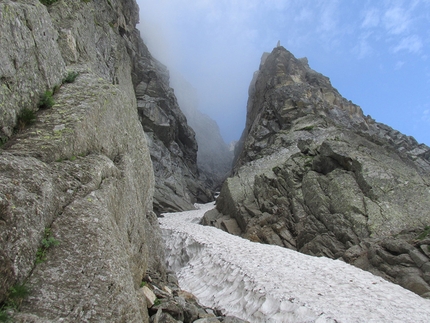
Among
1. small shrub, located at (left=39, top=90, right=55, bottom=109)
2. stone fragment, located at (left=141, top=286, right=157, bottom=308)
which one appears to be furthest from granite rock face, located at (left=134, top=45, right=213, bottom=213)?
small shrub, located at (left=39, top=90, right=55, bottom=109)

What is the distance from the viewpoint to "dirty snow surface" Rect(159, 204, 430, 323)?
1048 centimetres

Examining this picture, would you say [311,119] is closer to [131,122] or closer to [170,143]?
[170,143]

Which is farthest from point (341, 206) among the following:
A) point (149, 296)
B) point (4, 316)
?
point (4, 316)

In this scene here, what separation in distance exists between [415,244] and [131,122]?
57.8 feet

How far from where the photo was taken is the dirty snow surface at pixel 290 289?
10.5 meters

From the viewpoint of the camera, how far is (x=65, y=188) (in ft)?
21.7

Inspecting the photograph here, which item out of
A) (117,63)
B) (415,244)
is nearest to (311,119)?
(117,63)

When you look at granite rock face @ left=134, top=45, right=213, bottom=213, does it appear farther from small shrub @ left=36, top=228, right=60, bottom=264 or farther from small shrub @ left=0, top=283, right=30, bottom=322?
small shrub @ left=0, top=283, right=30, bottom=322

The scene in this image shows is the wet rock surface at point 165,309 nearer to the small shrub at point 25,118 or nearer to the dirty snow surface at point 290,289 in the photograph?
the dirty snow surface at point 290,289

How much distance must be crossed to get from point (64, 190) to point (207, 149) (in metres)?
132

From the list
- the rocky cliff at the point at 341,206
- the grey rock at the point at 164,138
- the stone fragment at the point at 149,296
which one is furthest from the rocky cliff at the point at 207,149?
the stone fragment at the point at 149,296

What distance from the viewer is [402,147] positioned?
6631cm

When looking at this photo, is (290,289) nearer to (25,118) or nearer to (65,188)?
(65,188)

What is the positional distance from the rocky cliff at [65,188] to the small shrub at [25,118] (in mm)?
24
